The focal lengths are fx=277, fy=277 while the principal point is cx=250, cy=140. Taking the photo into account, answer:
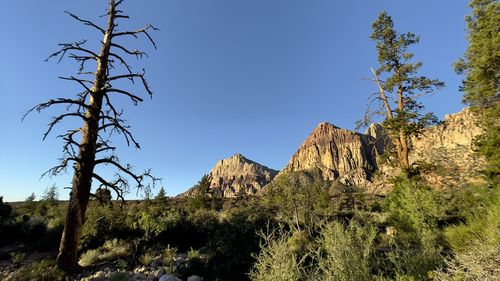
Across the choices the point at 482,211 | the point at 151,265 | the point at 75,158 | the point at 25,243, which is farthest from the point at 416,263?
the point at 25,243

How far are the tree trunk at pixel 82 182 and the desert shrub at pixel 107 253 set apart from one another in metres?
1.08

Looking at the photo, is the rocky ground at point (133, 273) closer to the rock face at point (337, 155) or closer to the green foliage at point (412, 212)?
the green foliage at point (412, 212)

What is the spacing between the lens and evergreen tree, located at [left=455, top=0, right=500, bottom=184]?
1347cm

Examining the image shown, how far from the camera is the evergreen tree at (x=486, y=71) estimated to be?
13.5 meters

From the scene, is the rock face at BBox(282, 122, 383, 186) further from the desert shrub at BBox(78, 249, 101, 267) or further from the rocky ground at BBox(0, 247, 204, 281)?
the rocky ground at BBox(0, 247, 204, 281)

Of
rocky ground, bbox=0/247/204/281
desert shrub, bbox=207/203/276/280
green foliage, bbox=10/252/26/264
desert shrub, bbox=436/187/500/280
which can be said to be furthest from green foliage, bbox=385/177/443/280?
green foliage, bbox=10/252/26/264

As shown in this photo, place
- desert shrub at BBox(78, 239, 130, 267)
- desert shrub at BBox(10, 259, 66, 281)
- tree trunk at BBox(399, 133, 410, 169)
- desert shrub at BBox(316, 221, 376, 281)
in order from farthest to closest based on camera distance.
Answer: tree trunk at BBox(399, 133, 410, 169), desert shrub at BBox(78, 239, 130, 267), desert shrub at BBox(10, 259, 66, 281), desert shrub at BBox(316, 221, 376, 281)

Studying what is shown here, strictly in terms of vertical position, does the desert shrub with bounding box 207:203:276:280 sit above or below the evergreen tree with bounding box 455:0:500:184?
below

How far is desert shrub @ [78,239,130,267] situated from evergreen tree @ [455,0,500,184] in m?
16.6

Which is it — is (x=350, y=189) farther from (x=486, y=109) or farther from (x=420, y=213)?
(x=420, y=213)

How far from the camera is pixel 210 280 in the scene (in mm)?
7555

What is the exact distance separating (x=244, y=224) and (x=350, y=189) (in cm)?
3257

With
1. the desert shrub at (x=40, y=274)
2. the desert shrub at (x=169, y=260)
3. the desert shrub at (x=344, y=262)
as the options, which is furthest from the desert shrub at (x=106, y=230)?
the desert shrub at (x=344, y=262)

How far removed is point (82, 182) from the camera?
7879mm
